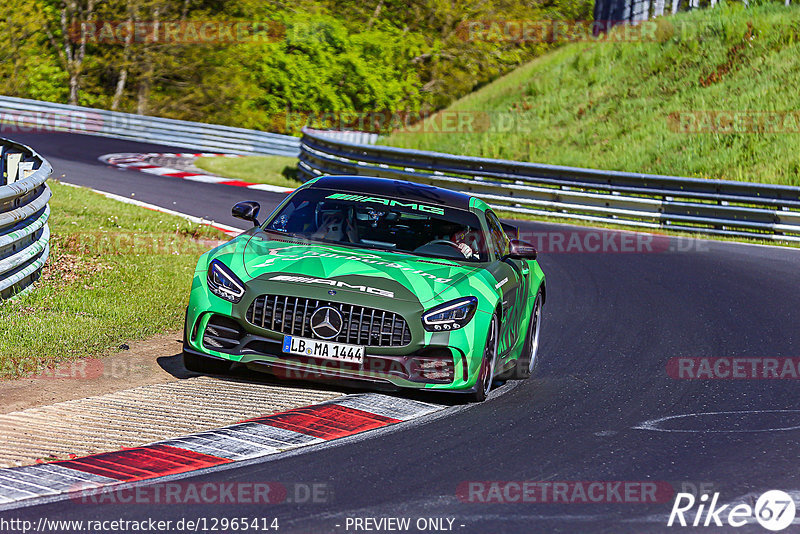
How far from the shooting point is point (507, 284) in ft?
26.7

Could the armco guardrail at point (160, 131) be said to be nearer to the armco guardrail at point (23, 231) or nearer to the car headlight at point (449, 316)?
the armco guardrail at point (23, 231)

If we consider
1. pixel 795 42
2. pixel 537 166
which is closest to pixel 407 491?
pixel 537 166

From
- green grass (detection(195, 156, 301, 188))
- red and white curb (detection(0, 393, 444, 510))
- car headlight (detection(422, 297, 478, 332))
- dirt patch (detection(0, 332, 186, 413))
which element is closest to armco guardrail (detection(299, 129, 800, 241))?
green grass (detection(195, 156, 301, 188))

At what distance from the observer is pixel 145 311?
10.2 m

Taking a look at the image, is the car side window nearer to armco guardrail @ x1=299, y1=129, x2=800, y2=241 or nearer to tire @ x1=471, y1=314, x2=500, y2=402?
tire @ x1=471, y1=314, x2=500, y2=402

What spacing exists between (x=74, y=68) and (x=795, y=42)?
28.4 m

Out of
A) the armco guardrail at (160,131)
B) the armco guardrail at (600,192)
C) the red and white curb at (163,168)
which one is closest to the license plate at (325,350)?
the armco guardrail at (600,192)

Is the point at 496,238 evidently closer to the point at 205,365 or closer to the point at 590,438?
the point at 590,438

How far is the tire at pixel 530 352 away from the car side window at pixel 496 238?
53 centimetres

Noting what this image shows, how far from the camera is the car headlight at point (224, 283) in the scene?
287 inches

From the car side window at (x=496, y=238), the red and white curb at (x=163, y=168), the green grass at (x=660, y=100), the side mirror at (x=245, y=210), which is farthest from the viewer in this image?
the green grass at (x=660, y=100)

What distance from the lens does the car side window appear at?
8.66 meters

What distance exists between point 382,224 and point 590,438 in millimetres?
2614

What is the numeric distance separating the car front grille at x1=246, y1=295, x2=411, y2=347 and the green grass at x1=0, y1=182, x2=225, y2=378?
2.00 metres
